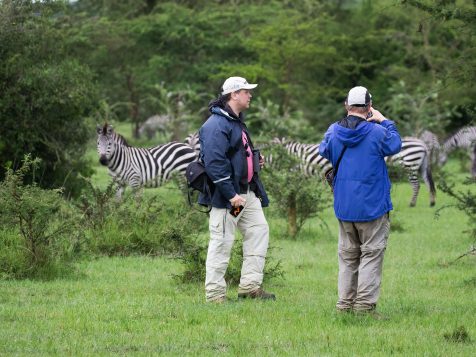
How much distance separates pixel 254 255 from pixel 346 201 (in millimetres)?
1581

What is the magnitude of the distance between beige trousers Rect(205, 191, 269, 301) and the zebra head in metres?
11.7

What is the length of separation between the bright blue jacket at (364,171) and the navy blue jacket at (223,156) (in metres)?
1.17

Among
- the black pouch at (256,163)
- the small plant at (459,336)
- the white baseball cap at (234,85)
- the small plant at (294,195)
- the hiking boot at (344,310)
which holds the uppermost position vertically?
the white baseball cap at (234,85)

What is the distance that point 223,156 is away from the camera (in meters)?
9.29

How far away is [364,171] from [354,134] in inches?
13.6

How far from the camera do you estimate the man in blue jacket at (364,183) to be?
28.0 ft

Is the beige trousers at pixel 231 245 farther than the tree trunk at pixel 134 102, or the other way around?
the tree trunk at pixel 134 102

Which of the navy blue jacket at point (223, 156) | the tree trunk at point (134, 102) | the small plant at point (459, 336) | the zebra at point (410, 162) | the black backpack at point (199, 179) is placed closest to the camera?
the small plant at point (459, 336)

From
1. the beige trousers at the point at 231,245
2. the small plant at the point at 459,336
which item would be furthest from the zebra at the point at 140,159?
the small plant at the point at 459,336

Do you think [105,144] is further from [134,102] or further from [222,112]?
[134,102]

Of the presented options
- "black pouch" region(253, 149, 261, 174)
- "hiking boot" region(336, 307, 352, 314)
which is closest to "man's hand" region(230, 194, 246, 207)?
"black pouch" region(253, 149, 261, 174)

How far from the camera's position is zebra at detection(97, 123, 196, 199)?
21344 millimetres

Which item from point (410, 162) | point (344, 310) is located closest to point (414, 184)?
point (410, 162)

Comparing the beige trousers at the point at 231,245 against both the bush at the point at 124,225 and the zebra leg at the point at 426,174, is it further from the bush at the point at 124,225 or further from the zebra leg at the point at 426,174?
the zebra leg at the point at 426,174
